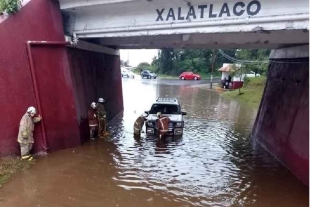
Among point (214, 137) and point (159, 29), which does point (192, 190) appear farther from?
point (214, 137)

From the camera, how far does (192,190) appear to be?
26.8ft

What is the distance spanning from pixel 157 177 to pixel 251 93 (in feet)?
81.8

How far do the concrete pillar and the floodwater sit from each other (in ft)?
1.48

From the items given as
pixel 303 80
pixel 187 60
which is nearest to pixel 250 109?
pixel 303 80

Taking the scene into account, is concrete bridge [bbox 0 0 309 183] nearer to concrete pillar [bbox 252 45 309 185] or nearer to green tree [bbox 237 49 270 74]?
concrete pillar [bbox 252 45 309 185]

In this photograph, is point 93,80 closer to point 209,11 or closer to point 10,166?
point 10,166

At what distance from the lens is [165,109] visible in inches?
579

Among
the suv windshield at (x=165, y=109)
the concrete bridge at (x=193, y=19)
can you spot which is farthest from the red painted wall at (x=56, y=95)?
the suv windshield at (x=165, y=109)

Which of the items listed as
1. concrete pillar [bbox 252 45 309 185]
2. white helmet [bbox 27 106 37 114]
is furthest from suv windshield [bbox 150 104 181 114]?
white helmet [bbox 27 106 37 114]

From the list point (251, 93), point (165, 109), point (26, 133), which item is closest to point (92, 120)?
point (26, 133)

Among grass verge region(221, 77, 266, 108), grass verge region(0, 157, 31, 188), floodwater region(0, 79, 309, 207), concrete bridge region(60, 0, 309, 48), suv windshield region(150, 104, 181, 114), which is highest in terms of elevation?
concrete bridge region(60, 0, 309, 48)

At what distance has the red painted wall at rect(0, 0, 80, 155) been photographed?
31.2 ft

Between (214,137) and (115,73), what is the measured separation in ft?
28.1

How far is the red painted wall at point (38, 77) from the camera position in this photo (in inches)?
375
